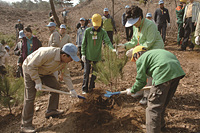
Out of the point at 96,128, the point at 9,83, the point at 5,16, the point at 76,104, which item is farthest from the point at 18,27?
the point at 5,16

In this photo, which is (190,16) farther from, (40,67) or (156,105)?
(40,67)

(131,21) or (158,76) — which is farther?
(131,21)

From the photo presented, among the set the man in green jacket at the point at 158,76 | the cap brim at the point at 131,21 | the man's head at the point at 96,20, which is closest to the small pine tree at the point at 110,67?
the man's head at the point at 96,20

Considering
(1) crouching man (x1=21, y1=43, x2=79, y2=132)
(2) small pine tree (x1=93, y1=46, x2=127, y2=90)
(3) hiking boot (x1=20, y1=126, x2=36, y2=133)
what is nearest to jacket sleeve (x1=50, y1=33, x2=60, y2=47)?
(1) crouching man (x1=21, y1=43, x2=79, y2=132)

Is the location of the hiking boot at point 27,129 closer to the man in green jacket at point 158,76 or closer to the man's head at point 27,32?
the man in green jacket at point 158,76

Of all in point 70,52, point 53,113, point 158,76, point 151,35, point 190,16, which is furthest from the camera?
point 190,16

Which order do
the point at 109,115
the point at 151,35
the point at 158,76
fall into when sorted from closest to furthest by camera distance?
the point at 158,76
the point at 151,35
the point at 109,115

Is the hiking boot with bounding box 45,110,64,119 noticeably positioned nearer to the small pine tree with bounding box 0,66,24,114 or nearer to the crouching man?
the crouching man

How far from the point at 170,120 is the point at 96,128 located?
121cm

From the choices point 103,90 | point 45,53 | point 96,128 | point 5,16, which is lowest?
point 96,128

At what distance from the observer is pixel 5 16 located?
841 inches

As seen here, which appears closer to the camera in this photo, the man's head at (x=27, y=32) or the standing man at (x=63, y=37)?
the man's head at (x=27, y=32)

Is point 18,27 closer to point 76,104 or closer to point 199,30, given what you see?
point 76,104

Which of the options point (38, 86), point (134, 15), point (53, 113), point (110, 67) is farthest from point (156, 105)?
point (53, 113)
